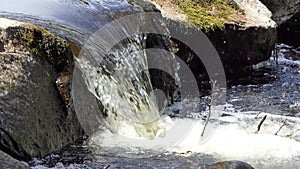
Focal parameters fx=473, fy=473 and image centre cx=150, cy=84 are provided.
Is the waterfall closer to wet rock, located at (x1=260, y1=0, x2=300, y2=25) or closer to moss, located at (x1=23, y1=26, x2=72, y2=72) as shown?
moss, located at (x1=23, y1=26, x2=72, y2=72)

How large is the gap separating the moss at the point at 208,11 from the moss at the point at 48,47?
13.8 ft

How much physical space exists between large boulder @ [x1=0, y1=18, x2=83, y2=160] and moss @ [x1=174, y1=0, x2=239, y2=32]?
4.35m

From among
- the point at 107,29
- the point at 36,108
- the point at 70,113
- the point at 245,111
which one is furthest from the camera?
the point at 245,111

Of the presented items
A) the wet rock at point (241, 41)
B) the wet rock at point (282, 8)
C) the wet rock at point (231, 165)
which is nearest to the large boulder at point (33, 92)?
the wet rock at point (231, 165)

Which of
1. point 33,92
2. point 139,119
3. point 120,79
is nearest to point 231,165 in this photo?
point 33,92

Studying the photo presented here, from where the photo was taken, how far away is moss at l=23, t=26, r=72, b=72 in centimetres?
471

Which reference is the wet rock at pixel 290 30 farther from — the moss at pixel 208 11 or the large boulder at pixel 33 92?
the large boulder at pixel 33 92

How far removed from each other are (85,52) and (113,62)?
0.65 m

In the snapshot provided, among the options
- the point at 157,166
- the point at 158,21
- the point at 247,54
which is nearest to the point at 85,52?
the point at 157,166

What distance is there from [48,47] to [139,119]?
1.51 metres

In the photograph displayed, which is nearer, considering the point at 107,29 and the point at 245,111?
the point at 107,29

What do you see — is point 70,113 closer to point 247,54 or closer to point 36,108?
point 36,108

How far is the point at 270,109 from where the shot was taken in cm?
725

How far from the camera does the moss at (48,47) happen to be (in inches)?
185
